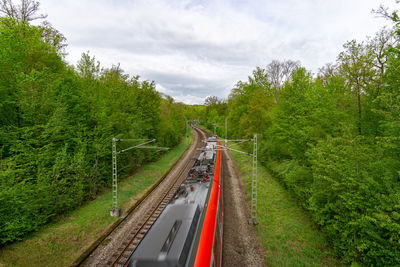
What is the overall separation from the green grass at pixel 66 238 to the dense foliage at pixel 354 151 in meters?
13.6

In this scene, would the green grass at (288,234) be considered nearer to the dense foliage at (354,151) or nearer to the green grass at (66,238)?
the dense foliage at (354,151)

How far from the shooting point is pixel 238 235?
11.6 m

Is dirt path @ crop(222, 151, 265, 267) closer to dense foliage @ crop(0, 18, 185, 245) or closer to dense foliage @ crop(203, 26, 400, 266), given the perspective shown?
dense foliage @ crop(203, 26, 400, 266)

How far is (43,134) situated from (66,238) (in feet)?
22.2

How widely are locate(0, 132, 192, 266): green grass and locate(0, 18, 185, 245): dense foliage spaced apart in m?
0.62

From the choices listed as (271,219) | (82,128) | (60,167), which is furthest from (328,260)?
(82,128)

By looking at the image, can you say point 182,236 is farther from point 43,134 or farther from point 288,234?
point 43,134

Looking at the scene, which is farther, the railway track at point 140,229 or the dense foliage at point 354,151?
the railway track at point 140,229

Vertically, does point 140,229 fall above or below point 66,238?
below

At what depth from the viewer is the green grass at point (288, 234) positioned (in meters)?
9.44

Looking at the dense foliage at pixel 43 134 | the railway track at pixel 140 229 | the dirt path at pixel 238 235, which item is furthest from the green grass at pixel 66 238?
the dirt path at pixel 238 235

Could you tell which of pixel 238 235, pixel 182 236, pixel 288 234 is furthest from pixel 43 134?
pixel 288 234

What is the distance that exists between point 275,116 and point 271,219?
12417 mm

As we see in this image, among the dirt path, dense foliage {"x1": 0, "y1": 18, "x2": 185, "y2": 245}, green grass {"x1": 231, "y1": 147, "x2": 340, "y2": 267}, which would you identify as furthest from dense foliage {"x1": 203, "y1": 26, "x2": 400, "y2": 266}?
dense foliage {"x1": 0, "y1": 18, "x2": 185, "y2": 245}
